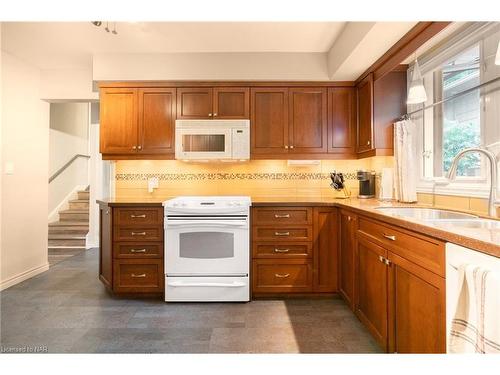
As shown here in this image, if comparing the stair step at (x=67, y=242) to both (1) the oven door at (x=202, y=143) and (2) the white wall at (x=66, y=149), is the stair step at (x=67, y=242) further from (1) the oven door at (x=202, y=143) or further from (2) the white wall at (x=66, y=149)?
(1) the oven door at (x=202, y=143)

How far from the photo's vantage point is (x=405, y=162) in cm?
257

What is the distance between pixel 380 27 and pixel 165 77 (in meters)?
2.09

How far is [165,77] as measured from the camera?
3.18 m

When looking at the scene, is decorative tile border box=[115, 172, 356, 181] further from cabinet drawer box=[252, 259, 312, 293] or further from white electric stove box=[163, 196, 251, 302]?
cabinet drawer box=[252, 259, 312, 293]

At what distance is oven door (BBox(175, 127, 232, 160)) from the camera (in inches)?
123

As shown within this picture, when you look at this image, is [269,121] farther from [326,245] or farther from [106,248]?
[106,248]

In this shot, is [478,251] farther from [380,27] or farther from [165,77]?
[165,77]

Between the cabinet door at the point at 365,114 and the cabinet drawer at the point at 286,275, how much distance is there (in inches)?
51.3

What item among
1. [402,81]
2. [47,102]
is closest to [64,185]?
[47,102]

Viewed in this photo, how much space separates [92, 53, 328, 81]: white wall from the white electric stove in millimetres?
1399

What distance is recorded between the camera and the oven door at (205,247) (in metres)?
2.73

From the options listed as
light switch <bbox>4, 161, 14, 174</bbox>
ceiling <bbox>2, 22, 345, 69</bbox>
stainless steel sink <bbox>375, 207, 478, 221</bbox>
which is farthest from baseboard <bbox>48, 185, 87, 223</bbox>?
stainless steel sink <bbox>375, 207, 478, 221</bbox>

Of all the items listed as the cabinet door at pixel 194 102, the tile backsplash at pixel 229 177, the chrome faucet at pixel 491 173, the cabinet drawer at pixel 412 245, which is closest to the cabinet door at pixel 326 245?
the tile backsplash at pixel 229 177

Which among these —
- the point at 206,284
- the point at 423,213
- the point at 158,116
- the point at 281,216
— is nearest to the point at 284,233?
the point at 281,216
